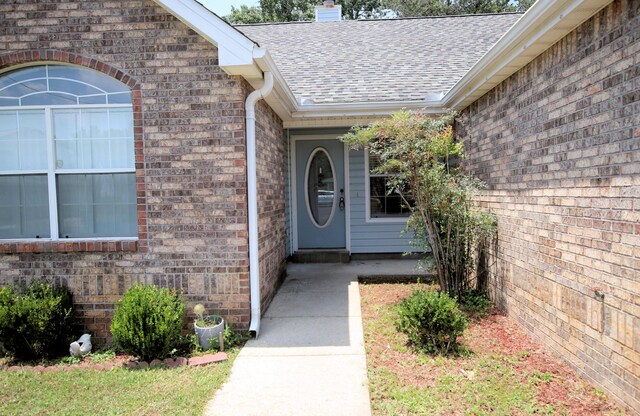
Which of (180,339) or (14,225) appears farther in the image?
(14,225)

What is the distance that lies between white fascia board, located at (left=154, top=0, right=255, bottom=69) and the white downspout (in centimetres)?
47

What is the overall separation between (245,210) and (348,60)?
213 inches

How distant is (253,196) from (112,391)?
2.29 metres

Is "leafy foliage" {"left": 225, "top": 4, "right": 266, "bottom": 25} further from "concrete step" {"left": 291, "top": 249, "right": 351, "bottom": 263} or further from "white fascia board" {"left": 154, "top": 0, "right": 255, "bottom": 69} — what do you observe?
"white fascia board" {"left": 154, "top": 0, "right": 255, "bottom": 69}

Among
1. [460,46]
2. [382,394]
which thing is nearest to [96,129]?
[382,394]

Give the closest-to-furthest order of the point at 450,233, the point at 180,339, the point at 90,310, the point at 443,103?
the point at 180,339
the point at 90,310
the point at 450,233
the point at 443,103

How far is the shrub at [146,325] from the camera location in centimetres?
420

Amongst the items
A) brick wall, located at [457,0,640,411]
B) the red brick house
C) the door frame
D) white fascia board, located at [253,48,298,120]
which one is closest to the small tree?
the red brick house

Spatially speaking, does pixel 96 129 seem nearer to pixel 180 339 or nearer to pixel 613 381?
pixel 180 339

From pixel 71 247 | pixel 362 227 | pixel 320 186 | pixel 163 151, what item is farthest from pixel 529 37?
pixel 320 186

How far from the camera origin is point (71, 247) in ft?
16.0

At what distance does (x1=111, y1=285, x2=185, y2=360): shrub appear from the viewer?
4.20 m

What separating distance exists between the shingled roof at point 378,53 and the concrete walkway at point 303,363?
10.7 ft

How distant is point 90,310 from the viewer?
4.98 m
